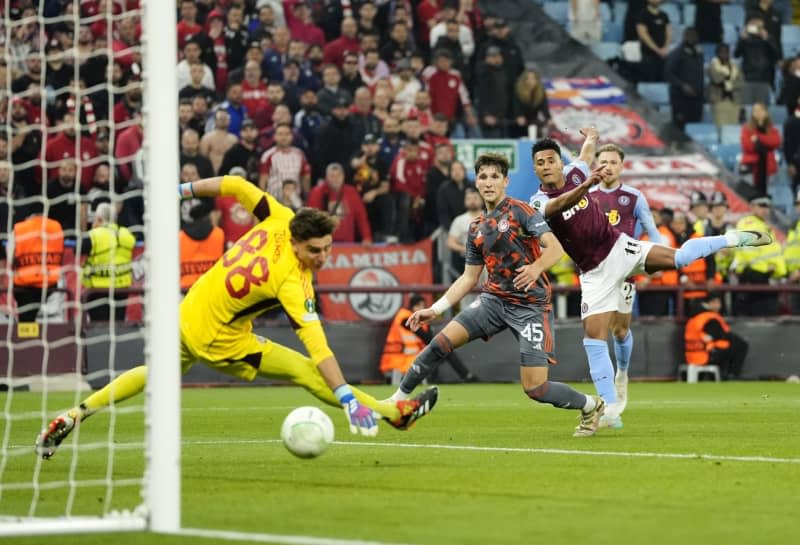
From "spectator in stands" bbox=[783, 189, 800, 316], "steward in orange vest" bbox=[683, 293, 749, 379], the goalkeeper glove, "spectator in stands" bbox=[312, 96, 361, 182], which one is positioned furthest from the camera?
"spectator in stands" bbox=[783, 189, 800, 316]

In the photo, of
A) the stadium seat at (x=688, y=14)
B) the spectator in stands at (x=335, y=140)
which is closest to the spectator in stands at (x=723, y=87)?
the stadium seat at (x=688, y=14)

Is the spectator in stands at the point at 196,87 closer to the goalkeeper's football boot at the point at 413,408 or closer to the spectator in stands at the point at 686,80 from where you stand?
the spectator in stands at the point at 686,80

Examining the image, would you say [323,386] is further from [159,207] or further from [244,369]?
[159,207]

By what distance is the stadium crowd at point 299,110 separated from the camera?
19.6m

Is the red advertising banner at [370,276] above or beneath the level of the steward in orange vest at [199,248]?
beneath

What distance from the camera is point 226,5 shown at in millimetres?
23109

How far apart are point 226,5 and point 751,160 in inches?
333

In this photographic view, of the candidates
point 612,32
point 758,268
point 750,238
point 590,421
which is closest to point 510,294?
point 590,421

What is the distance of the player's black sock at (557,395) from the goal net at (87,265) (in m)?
2.84

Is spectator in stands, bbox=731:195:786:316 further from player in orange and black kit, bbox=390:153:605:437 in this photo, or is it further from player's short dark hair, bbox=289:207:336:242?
player's short dark hair, bbox=289:207:336:242

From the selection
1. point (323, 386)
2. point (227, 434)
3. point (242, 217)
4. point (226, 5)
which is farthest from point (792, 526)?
point (226, 5)

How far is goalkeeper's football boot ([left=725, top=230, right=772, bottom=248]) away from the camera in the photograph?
12.9 metres

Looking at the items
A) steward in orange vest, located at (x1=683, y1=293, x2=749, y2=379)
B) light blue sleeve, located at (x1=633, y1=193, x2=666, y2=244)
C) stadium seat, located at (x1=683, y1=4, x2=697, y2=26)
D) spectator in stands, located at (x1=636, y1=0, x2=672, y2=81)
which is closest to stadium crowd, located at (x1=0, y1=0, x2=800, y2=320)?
steward in orange vest, located at (x1=683, y1=293, x2=749, y2=379)

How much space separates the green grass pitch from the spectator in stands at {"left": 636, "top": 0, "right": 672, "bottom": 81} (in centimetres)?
1292
